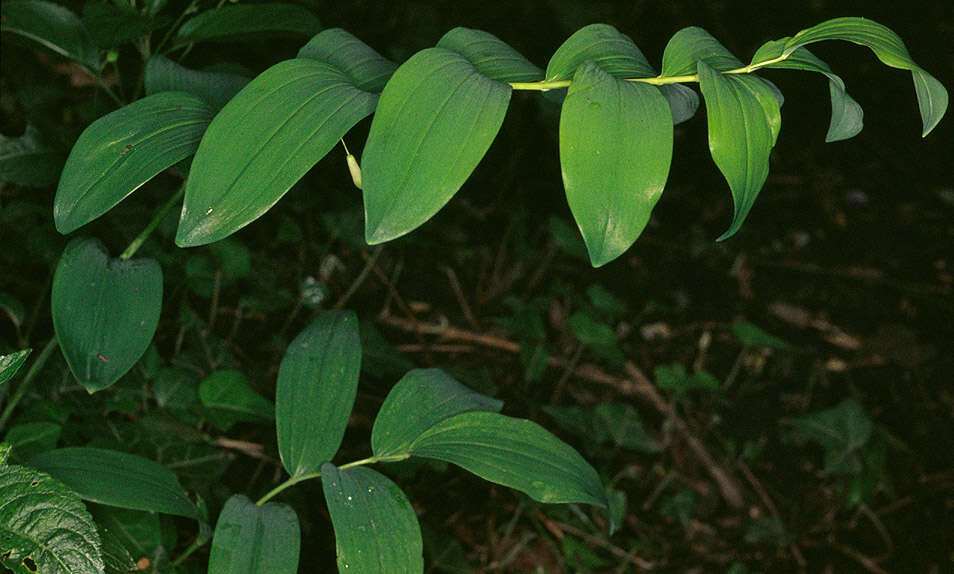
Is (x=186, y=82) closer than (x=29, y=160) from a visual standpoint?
Yes

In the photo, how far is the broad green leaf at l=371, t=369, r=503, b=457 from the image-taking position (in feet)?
2.71

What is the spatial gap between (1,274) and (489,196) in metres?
1.25

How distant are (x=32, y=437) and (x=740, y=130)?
957 mm

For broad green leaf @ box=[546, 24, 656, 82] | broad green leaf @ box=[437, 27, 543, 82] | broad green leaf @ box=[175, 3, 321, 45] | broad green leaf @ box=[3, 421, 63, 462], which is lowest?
broad green leaf @ box=[3, 421, 63, 462]

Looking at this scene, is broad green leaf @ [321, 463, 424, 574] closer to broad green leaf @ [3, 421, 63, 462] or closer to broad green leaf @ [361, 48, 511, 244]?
broad green leaf @ [361, 48, 511, 244]

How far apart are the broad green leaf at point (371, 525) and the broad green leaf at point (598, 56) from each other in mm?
450

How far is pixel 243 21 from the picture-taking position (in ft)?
3.49

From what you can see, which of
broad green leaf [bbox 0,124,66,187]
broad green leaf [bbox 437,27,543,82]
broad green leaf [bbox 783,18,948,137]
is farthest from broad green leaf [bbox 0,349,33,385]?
broad green leaf [bbox 783,18,948,137]

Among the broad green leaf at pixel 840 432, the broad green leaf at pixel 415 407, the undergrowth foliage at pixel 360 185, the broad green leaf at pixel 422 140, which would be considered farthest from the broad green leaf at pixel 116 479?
the broad green leaf at pixel 840 432

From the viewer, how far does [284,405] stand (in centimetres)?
86

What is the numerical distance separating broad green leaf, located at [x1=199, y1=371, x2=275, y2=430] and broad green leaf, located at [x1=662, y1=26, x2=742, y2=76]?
0.85 m

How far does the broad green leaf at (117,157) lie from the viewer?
0.67m

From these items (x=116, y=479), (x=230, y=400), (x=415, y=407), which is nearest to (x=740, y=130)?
(x=415, y=407)

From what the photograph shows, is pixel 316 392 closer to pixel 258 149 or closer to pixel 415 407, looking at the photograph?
pixel 415 407
